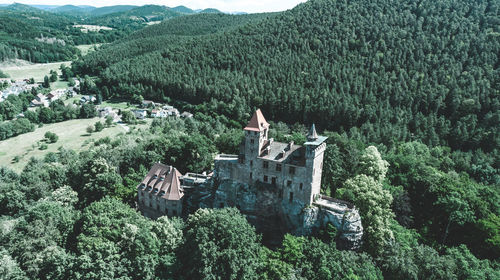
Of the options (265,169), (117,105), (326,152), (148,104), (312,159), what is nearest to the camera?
(312,159)

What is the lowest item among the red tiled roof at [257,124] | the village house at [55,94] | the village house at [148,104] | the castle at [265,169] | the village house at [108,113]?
the village house at [55,94]

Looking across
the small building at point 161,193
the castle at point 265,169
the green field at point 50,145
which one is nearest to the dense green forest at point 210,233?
the small building at point 161,193

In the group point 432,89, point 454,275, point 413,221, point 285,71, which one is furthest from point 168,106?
point 454,275

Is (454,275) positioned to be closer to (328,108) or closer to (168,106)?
(328,108)

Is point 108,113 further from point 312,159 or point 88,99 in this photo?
point 312,159

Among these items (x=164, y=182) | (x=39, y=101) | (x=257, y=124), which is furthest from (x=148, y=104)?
(x=257, y=124)

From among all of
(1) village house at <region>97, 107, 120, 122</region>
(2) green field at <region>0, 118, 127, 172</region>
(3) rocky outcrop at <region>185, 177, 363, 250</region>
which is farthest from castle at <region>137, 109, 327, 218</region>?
(1) village house at <region>97, 107, 120, 122</region>

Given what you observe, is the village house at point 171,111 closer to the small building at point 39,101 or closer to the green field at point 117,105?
the green field at point 117,105
